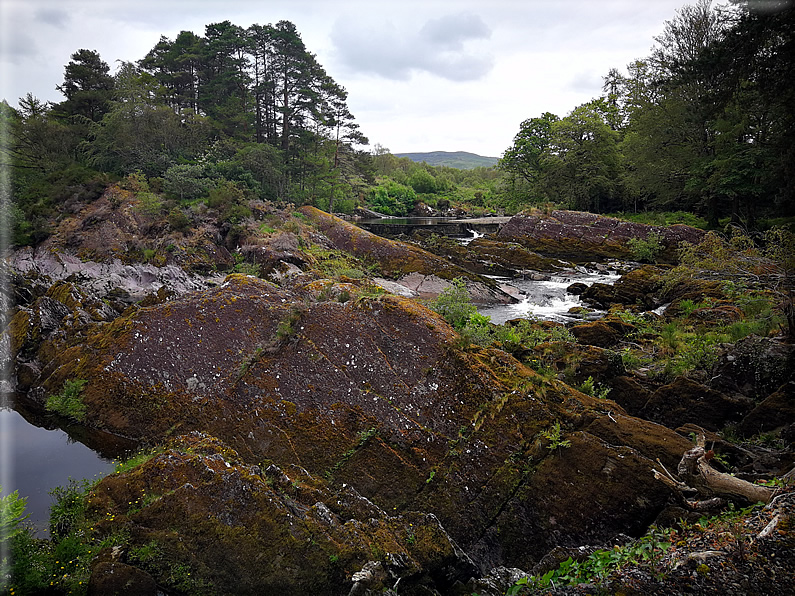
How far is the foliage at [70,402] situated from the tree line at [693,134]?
44.6 feet

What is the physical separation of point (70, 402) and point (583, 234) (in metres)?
26.2

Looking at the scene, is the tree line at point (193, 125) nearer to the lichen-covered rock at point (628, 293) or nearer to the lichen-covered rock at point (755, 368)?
the lichen-covered rock at point (628, 293)

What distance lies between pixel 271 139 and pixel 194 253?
62.4ft

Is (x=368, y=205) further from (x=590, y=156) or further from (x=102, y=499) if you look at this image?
(x=102, y=499)

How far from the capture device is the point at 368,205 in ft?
179

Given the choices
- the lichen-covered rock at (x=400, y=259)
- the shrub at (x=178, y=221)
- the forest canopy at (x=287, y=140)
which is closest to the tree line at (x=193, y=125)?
the forest canopy at (x=287, y=140)

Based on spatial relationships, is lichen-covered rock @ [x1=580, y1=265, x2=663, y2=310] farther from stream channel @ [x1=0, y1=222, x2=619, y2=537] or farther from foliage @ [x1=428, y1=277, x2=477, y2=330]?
stream channel @ [x1=0, y1=222, x2=619, y2=537]

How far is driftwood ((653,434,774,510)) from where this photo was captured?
4578 mm

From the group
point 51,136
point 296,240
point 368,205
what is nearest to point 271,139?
point 51,136

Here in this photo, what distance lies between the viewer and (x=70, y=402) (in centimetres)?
754

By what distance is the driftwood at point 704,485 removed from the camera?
4.58 m

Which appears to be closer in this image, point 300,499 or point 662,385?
point 300,499

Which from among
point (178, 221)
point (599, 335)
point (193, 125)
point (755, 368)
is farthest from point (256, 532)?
point (193, 125)

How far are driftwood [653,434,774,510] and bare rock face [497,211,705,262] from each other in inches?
832
